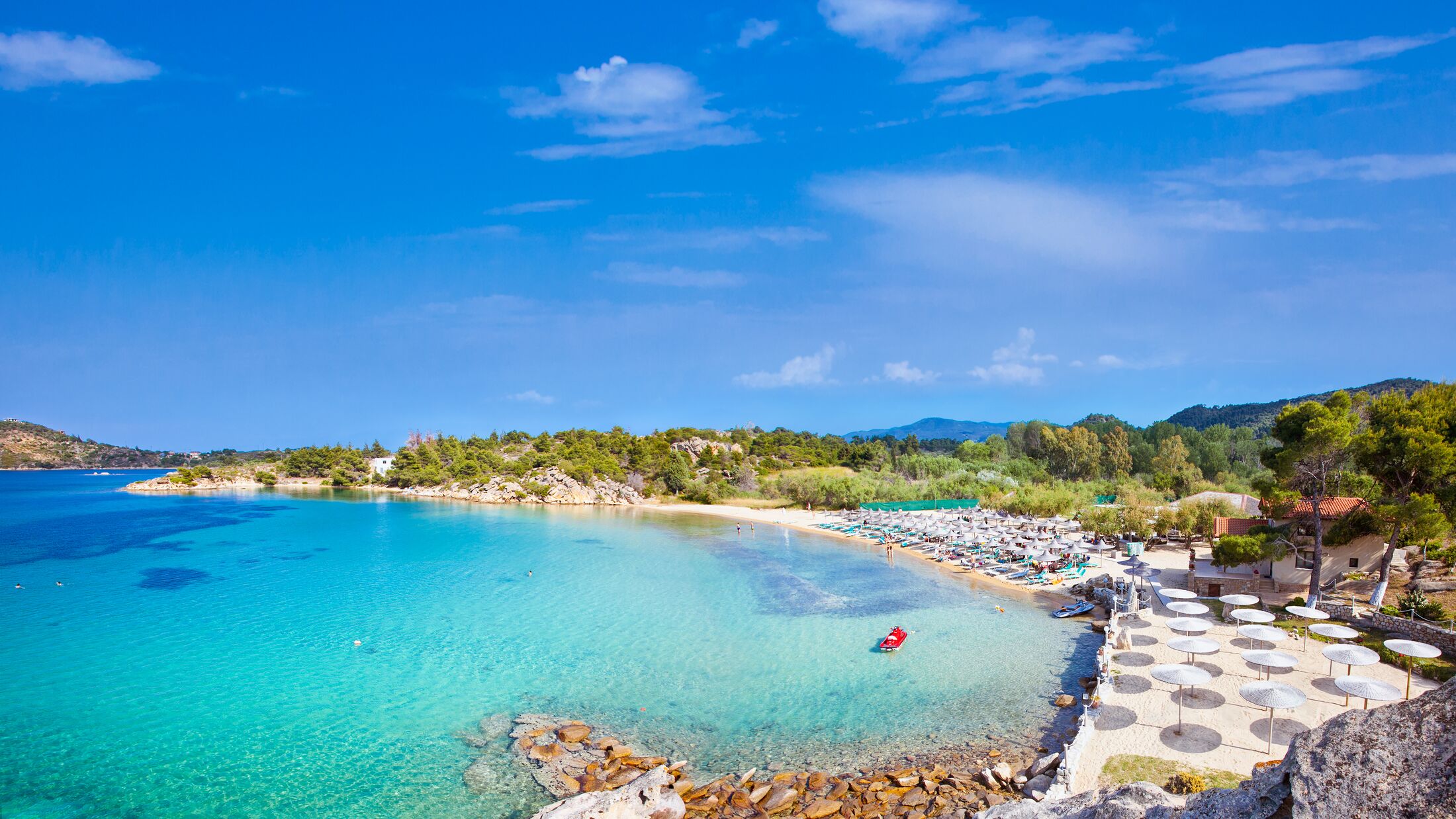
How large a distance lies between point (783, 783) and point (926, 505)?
178 ft

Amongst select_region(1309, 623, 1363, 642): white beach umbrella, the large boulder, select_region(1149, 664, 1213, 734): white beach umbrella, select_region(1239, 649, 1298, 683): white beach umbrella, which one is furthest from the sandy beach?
the large boulder

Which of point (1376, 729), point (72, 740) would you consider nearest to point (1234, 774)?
point (1376, 729)

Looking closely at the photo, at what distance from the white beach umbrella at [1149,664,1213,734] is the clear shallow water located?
3.36 m

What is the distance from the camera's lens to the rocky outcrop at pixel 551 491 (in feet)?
279

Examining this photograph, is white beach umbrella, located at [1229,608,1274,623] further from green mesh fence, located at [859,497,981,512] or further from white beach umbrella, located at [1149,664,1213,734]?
green mesh fence, located at [859,497,981,512]

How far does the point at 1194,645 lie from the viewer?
17.5m

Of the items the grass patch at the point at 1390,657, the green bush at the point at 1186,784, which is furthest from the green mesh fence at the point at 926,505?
the green bush at the point at 1186,784

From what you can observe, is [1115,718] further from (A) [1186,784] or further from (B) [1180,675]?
(A) [1186,784]

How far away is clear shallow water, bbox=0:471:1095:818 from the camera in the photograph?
16.1m

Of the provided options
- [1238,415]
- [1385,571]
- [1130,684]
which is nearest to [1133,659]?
[1130,684]

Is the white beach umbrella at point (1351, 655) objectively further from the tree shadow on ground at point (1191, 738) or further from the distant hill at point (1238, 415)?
the distant hill at point (1238, 415)

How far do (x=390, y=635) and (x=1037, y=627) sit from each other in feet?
85.2

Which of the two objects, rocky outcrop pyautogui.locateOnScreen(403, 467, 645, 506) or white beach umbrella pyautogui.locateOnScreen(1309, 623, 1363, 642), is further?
rocky outcrop pyautogui.locateOnScreen(403, 467, 645, 506)

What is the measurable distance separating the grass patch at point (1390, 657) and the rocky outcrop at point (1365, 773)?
16.6 meters
